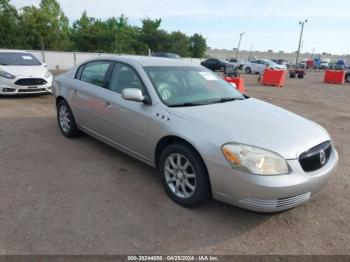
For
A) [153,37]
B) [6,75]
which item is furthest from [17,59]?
[153,37]

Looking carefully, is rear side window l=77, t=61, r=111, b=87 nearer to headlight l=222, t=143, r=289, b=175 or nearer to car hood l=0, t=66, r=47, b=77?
headlight l=222, t=143, r=289, b=175

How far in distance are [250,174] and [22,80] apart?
28.2 feet

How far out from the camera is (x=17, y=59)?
33.2 feet

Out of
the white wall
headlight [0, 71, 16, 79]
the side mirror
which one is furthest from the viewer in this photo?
the white wall

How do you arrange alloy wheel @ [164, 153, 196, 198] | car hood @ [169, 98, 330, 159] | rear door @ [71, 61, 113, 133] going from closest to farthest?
car hood @ [169, 98, 330, 159] → alloy wheel @ [164, 153, 196, 198] → rear door @ [71, 61, 113, 133]

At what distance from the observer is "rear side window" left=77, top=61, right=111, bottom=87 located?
462cm

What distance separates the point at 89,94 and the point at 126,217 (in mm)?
2228

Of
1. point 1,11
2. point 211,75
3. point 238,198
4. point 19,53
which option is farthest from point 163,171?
point 1,11

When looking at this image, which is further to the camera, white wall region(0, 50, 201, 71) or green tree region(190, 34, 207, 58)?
green tree region(190, 34, 207, 58)

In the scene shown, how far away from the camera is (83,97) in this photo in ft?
15.9

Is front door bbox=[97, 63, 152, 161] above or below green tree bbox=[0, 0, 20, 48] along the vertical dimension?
below

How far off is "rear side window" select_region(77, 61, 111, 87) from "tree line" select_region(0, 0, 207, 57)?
32.7 m

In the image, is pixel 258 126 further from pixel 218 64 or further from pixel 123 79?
pixel 218 64

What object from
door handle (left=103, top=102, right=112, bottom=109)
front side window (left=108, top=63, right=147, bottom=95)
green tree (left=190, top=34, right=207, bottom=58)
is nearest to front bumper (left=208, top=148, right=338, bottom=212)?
front side window (left=108, top=63, right=147, bottom=95)
